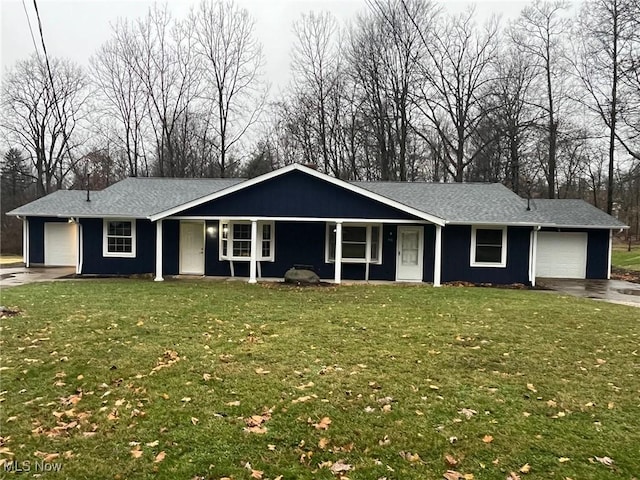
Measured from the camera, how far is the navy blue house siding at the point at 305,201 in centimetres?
1420

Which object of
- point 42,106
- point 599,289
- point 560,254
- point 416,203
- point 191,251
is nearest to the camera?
point 599,289

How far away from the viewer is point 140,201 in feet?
55.7

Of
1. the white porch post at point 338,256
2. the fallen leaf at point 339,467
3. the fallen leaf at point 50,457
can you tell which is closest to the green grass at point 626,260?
the white porch post at point 338,256

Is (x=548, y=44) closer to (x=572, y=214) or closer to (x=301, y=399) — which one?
(x=572, y=214)

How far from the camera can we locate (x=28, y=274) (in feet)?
53.3

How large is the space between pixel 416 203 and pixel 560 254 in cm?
728

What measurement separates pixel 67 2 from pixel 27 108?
107ft

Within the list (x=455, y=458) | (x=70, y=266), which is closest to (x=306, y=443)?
(x=455, y=458)

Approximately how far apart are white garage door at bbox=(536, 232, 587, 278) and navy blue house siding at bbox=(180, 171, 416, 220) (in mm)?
8127

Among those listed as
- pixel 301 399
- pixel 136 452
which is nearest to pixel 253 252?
pixel 301 399

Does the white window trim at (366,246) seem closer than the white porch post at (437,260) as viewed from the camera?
No

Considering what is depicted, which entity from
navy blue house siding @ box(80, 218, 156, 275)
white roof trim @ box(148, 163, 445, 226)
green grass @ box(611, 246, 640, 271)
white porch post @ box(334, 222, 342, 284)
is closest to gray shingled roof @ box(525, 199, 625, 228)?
green grass @ box(611, 246, 640, 271)

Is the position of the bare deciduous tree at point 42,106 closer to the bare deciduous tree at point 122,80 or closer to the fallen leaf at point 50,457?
the bare deciduous tree at point 122,80

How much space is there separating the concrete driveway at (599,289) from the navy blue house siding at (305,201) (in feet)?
18.9
